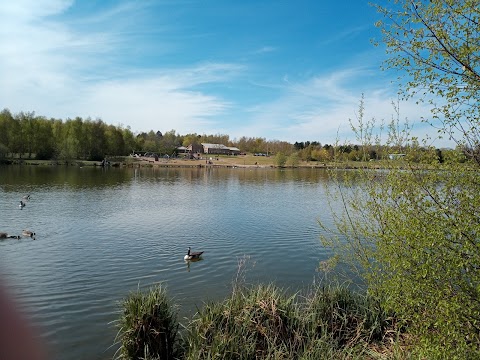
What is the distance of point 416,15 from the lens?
Answer: 29.8 feet

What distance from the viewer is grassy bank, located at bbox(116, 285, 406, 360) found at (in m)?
10.3

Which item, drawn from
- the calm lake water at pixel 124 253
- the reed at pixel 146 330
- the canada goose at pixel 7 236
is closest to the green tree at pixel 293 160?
the calm lake water at pixel 124 253

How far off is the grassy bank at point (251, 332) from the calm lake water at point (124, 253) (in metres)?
2.23

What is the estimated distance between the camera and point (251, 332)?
36.7 ft

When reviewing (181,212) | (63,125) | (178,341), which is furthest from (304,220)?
(63,125)

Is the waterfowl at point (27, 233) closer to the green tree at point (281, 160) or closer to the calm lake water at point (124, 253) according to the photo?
the calm lake water at point (124, 253)

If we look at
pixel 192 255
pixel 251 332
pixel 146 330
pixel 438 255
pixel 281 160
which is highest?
pixel 281 160

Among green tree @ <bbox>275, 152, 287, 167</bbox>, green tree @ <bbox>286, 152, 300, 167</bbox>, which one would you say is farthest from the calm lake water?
green tree @ <bbox>286, 152, 300, 167</bbox>

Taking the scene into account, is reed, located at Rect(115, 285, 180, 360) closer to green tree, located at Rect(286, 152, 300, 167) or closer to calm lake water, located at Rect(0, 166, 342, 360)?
calm lake water, located at Rect(0, 166, 342, 360)

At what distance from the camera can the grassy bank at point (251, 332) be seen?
10289 millimetres

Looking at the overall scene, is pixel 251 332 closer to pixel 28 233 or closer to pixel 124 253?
pixel 124 253

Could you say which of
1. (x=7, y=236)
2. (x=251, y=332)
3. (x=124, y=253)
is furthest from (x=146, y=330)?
(x=7, y=236)

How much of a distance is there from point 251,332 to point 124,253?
1496 cm

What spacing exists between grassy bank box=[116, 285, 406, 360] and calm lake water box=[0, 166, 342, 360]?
223cm
